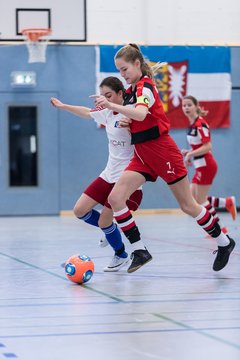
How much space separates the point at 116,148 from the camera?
7656 mm

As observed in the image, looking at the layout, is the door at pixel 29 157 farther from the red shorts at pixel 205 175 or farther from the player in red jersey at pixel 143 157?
the player in red jersey at pixel 143 157

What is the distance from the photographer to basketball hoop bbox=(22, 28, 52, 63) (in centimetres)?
1670

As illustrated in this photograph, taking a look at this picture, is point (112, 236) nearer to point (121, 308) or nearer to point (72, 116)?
point (121, 308)

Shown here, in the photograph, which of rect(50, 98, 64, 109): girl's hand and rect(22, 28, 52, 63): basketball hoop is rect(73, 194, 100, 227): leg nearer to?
rect(50, 98, 64, 109): girl's hand

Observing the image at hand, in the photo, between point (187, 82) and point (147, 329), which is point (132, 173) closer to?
point (147, 329)

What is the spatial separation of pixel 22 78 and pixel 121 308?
1216 cm

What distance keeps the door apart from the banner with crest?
2486mm

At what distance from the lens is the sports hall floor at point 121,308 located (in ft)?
14.3

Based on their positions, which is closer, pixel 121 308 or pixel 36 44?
pixel 121 308

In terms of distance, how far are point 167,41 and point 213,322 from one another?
13.6 metres

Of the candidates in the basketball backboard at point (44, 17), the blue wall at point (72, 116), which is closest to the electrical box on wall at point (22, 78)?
the blue wall at point (72, 116)

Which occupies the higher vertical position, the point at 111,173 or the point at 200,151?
the point at 111,173

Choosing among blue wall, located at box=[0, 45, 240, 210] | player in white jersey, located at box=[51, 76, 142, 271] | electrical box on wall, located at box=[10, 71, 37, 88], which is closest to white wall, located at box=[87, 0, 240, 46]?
blue wall, located at box=[0, 45, 240, 210]

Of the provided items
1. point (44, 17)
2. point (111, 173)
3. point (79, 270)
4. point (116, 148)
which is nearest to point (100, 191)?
point (111, 173)
